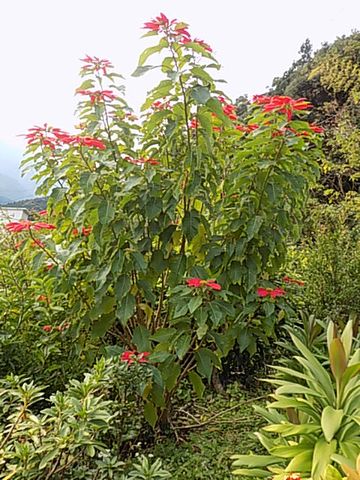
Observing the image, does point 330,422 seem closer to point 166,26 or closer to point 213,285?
point 213,285

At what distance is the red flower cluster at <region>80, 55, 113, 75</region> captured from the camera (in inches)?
71.6

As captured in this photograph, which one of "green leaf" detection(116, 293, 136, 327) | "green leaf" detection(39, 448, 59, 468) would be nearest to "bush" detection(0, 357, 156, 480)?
"green leaf" detection(39, 448, 59, 468)

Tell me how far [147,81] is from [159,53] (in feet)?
0.41

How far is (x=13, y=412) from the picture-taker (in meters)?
1.38

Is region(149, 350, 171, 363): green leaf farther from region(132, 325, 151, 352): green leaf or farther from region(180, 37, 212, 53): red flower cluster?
region(180, 37, 212, 53): red flower cluster

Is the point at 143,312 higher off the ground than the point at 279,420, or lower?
higher

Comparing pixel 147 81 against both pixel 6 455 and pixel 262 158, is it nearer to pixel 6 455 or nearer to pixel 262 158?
pixel 262 158

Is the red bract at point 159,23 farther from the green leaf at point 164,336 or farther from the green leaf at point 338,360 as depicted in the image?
the green leaf at point 338,360

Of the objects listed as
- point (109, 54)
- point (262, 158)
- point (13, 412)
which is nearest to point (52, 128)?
point (109, 54)

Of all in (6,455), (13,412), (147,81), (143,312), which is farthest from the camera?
(143,312)

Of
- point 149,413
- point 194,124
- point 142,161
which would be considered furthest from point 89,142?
point 149,413

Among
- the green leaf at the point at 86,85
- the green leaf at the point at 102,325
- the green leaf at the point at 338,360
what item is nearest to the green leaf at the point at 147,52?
the green leaf at the point at 86,85

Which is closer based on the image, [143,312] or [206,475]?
[206,475]

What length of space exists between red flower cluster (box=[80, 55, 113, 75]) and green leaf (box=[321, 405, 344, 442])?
1628 millimetres
